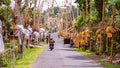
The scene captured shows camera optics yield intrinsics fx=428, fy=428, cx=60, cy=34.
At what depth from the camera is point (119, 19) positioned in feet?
99.8

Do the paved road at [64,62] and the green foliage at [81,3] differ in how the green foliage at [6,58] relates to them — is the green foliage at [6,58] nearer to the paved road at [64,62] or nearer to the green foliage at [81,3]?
the paved road at [64,62]

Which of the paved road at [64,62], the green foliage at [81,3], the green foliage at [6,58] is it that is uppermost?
the green foliage at [81,3]

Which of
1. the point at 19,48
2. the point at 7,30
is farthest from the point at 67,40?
the point at 19,48

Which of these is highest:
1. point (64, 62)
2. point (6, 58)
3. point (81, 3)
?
point (81, 3)

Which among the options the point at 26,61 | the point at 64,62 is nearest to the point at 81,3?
the point at 26,61

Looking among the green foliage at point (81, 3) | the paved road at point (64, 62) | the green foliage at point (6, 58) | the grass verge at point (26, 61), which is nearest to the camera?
the green foliage at point (6, 58)

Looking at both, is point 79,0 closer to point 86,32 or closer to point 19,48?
point 86,32

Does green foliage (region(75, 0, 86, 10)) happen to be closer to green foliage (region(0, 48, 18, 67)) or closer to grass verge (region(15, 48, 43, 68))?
grass verge (region(15, 48, 43, 68))

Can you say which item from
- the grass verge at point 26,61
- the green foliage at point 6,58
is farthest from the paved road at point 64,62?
the green foliage at point 6,58

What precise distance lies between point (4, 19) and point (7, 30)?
2033mm

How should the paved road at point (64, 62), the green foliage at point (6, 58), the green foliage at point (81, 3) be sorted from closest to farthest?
the green foliage at point (6, 58)
the paved road at point (64, 62)
the green foliage at point (81, 3)

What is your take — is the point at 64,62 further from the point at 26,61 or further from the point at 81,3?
the point at 81,3

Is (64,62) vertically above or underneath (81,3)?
underneath

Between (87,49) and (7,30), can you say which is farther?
(87,49)
